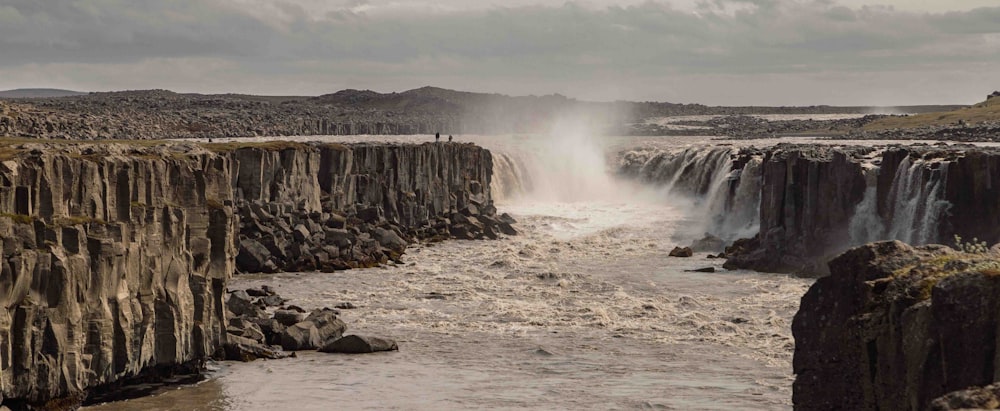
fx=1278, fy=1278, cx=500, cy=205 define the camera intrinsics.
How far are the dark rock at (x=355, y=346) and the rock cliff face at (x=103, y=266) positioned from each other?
504 cm

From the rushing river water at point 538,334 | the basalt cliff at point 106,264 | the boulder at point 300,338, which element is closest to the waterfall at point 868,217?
the rushing river water at point 538,334

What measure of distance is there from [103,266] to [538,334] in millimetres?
19016

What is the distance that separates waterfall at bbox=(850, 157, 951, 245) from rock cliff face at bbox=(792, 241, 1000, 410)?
39611mm

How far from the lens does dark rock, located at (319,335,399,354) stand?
1738 inches

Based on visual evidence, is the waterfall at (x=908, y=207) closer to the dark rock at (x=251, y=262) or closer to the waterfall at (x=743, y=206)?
the waterfall at (x=743, y=206)

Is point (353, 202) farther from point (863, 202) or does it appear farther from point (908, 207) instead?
point (908, 207)

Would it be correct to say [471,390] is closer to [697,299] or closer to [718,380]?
[718,380]

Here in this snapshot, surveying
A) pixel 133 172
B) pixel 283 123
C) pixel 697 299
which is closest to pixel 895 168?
pixel 697 299

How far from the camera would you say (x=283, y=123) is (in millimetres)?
178125

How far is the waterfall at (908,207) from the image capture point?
63.2 metres

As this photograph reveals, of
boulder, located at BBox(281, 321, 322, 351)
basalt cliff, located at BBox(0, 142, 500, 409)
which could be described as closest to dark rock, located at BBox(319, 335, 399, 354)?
boulder, located at BBox(281, 321, 322, 351)

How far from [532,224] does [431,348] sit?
49.3 meters

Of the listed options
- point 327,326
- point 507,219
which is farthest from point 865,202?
Result: point 327,326

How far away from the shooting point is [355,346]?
44156 mm
